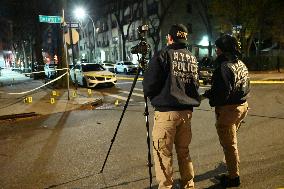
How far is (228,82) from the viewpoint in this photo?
14.4 feet

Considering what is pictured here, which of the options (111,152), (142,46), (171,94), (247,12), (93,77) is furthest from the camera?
(247,12)

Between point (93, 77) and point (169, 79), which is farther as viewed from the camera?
point (93, 77)

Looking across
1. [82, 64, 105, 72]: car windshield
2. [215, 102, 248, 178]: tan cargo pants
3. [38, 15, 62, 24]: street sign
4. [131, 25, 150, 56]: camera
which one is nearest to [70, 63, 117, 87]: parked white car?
[82, 64, 105, 72]: car windshield

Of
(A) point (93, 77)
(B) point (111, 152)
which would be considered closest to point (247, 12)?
(A) point (93, 77)

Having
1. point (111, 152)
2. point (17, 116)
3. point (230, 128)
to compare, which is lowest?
point (111, 152)

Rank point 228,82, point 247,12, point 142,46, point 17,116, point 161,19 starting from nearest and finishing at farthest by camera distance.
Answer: point 228,82 → point 142,46 → point 17,116 → point 247,12 → point 161,19

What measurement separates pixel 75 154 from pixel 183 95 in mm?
3178

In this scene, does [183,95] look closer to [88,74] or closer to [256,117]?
[256,117]

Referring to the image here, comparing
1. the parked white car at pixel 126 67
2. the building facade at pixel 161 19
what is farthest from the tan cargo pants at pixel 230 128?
the building facade at pixel 161 19

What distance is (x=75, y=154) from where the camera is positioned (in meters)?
6.46

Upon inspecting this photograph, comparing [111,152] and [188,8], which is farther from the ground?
[188,8]

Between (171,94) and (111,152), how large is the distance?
2881 millimetres

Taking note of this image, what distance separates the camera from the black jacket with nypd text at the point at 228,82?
4.38 m

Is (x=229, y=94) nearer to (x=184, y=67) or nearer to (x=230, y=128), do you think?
(x=230, y=128)
